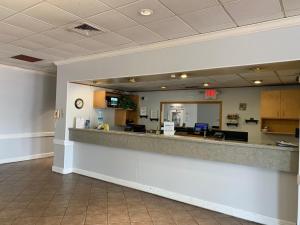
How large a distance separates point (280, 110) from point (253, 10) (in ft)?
11.9

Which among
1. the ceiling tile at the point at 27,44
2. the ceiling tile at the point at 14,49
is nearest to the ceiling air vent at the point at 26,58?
the ceiling tile at the point at 14,49

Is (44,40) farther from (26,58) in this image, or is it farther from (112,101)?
(112,101)

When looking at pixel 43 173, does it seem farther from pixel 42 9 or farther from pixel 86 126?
pixel 42 9

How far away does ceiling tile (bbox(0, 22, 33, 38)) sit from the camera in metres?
3.36

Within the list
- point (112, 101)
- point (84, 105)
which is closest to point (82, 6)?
point (84, 105)

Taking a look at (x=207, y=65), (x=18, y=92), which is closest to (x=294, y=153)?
(x=207, y=65)

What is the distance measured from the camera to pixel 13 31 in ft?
11.7

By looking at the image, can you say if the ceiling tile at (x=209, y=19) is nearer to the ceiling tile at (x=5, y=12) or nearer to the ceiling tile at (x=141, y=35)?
the ceiling tile at (x=141, y=35)

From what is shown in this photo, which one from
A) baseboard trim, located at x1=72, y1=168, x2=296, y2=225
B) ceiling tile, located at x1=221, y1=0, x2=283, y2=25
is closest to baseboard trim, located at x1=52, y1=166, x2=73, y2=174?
baseboard trim, located at x1=72, y1=168, x2=296, y2=225

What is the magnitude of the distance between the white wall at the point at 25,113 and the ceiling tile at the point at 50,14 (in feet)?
12.6

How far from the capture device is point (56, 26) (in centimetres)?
329

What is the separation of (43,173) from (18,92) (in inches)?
95.9

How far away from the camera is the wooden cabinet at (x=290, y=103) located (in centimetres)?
536

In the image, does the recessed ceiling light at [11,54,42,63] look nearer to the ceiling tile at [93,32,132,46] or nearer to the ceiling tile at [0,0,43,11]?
the ceiling tile at [93,32,132,46]
